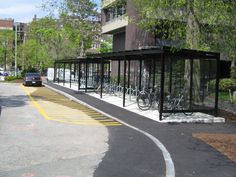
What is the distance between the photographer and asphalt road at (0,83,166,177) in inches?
339

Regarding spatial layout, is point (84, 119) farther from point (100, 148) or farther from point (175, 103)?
point (100, 148)

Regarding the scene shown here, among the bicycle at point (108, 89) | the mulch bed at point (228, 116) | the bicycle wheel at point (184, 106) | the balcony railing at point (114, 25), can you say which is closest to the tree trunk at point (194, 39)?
the bicycle wheel at point (184, 106)

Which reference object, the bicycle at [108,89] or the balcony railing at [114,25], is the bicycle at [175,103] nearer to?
the bicycle at [108,89]

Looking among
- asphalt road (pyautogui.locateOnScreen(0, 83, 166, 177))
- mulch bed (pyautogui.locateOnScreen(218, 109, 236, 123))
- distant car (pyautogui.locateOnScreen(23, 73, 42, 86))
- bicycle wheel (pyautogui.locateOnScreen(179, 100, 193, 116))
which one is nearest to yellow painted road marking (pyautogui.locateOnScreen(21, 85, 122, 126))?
asphalt road (pyautogui.locateOnScreen(0, 83, 166, 177))

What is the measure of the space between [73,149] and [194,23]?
34.7 ft

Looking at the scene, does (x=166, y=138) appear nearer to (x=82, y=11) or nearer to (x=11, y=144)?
(x=11, y=144)

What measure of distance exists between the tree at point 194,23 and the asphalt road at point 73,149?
14.8ft

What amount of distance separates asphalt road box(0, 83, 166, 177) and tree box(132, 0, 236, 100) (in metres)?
4.52

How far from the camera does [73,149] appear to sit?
425 inches

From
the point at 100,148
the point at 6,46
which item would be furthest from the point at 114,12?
the point at 6,46

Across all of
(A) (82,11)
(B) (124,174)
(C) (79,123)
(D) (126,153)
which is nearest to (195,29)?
(C) (79,123)

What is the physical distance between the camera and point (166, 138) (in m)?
13.0

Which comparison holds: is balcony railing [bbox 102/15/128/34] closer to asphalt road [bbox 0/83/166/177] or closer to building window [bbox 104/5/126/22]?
building window [bbox 104/5/126/22]

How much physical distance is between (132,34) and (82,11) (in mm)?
21080
